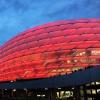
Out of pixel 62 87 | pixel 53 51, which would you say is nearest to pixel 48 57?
pixel 53 51

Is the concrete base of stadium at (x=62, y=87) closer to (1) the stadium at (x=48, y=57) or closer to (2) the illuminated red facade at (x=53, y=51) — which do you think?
(1) the stadium at (x=48, y=57)

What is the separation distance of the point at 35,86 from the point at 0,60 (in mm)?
31276

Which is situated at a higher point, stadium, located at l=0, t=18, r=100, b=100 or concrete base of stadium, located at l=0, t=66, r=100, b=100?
stadium, located at l=0, t=18, r=100, b=100

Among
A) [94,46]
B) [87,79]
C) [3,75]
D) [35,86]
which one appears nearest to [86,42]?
[94,46]

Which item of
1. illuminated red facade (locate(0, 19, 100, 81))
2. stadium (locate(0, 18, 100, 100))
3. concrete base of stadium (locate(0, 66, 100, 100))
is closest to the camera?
concrete base of stadium (locate(0, 66, 100, 100))

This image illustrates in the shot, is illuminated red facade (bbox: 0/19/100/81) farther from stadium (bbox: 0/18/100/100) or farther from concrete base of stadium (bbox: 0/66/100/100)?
concrete base of stadium (bbox: 0/66/100/100)

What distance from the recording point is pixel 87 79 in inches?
1339

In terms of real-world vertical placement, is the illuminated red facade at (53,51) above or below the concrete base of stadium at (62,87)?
above

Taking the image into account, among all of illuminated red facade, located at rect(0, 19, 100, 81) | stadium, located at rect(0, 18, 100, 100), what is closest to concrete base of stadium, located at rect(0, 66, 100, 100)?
stadium, located at rect(0, 18, 100, 100)

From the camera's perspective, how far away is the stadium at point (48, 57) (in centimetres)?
6175

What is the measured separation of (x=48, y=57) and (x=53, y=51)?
1.50 m

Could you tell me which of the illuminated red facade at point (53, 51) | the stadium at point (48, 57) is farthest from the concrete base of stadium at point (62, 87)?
the illuminated red facade at point (53, 51)

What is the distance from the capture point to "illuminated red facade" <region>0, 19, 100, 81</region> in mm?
65062

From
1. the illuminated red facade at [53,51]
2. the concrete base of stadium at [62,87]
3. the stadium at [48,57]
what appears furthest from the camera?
the illuminated red facade at [53,51]
